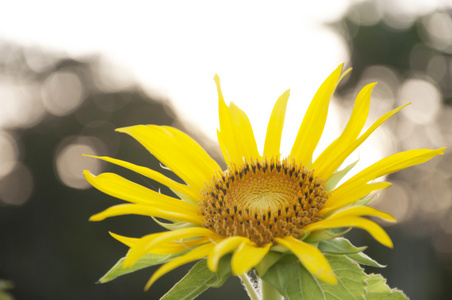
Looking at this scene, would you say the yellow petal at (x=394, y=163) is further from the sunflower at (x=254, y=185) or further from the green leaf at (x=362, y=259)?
the green leaf at (x=362, y=259)

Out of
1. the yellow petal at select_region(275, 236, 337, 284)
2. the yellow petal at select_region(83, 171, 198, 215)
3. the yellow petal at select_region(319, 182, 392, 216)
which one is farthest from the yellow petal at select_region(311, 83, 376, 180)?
the yellow petal at select_region(83, 171, 198, 215)

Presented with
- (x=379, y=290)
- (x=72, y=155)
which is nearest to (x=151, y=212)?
(x=379, y=290)

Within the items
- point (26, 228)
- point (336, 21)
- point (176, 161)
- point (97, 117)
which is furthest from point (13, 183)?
point (176, 161)

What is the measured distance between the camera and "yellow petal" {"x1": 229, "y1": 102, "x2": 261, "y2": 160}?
2486 mm

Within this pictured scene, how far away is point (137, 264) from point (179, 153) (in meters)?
0.60

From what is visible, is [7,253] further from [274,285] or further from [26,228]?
[274,285]

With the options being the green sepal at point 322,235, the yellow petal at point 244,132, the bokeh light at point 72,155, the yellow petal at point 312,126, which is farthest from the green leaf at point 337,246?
the bokeh light at point 72,155

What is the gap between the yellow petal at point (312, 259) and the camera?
5.15 feet

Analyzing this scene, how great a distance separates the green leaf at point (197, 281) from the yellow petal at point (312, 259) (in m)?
0.21

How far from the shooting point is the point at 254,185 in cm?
239

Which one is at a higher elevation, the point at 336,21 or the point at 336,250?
the point at 336,21

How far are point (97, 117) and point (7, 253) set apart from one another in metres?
6.92

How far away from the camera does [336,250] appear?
1820mm

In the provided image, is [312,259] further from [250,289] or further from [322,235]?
[250,289]
